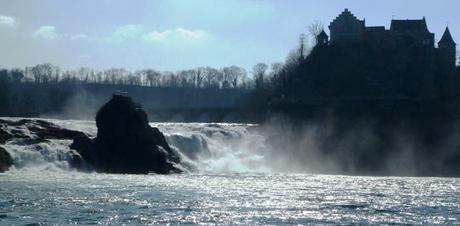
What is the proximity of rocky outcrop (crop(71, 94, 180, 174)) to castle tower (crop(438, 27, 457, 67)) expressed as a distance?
231ft

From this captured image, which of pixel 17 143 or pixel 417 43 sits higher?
pixel 417 43

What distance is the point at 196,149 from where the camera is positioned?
88438mm

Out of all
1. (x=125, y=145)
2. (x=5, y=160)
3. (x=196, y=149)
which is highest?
(x=125, y=145)

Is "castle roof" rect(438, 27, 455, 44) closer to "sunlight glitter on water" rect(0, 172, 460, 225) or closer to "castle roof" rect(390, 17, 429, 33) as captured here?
"castle roof" rect(390, 17, 429, 33)

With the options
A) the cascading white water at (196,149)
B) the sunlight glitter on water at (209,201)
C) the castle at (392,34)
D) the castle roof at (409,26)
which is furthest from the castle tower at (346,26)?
the sunlight glitter on water at (209,201)

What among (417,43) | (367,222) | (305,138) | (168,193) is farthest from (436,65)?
(367,222)

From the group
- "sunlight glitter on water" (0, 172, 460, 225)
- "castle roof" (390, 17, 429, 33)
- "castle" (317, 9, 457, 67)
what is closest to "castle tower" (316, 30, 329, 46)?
"castle" (317, 9, 457, 67)

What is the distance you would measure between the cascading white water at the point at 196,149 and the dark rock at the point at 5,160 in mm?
498

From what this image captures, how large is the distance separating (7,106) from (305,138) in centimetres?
5508

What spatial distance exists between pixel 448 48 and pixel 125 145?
79466mm

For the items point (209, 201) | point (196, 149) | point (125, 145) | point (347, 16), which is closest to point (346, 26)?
point (347, 16)

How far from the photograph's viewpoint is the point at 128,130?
77.9 meters

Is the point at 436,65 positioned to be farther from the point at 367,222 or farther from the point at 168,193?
the point at 367,222

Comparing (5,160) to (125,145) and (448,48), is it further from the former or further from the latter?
(448,48)
